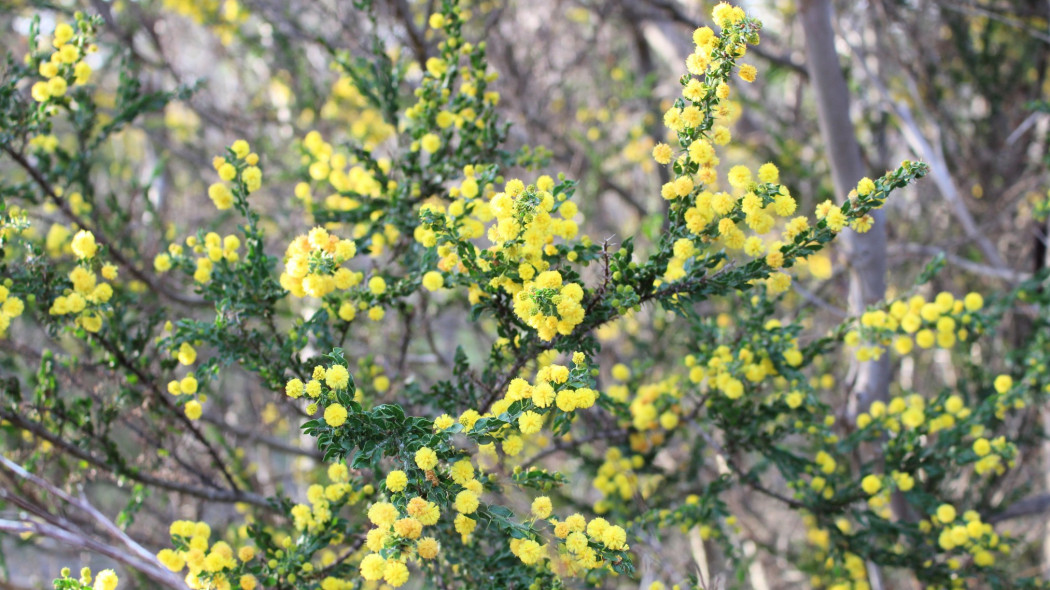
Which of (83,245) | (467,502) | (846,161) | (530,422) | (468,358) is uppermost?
(846,161)

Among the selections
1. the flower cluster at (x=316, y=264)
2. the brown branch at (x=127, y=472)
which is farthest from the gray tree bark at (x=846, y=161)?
the brown branch at (x=127, y=472)

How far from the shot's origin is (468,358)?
2551 mm

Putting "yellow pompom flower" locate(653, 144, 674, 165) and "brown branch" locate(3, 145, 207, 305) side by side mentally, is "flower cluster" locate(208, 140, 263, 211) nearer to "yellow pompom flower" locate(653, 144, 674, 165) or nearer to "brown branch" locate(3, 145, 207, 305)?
"brown branch" locate(3, 145, 207, 305)

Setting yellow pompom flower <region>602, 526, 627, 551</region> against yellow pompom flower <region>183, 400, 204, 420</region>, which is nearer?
yellow pompom flower <region>602, 526, 627, 551</region>

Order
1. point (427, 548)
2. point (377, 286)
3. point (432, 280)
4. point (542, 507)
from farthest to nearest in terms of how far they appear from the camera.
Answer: point (377, 286) → point (432, 280) → point (542, 507) → point (427, 548)

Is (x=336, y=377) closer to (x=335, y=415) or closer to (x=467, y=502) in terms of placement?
(x=335, y=415)

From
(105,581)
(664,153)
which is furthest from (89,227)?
(664,153)

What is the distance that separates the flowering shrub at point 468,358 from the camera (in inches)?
73.5

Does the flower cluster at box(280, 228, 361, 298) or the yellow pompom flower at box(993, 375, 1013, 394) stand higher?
the flower cluster at box(280, 228, 361, 298)

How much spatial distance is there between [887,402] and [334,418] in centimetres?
298

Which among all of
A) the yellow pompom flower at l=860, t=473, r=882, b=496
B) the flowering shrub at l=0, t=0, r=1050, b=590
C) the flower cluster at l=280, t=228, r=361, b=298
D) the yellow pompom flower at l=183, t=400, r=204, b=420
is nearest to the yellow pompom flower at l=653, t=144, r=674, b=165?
the flowering shrub at l=0, t=0, r=1050, b=590

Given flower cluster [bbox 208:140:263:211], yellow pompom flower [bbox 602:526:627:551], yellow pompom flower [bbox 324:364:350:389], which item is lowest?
yellow pompom flower [bbox 602:526:627:551]

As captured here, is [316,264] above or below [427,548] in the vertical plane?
above

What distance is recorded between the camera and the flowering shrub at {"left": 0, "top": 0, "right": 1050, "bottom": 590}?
1866 millimetres
